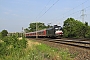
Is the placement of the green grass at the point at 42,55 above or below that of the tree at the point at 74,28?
below

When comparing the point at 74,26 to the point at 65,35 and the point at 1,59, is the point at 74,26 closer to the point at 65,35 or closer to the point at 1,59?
the point at 65,35

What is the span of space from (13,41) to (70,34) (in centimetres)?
2980

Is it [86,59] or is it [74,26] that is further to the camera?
[74,26]

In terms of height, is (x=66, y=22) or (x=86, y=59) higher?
(x=66, y=22)

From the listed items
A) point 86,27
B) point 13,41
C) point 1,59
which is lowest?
point 1,59

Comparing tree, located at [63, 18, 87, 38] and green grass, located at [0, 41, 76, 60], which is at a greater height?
tree, located at [63, 18, 87, 38]

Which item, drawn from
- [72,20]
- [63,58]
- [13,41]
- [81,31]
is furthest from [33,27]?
[63,58]

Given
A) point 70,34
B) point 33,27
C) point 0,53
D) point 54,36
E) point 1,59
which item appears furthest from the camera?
point 33,27

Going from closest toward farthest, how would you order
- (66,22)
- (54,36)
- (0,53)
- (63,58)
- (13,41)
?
(63,58) < (0,53) < (13,41) < (54,36) < (66,22)

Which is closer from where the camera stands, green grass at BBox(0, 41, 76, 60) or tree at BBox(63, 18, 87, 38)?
green grass at BBox(0, 41, 76, 60)

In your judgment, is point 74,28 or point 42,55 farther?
point 74,28

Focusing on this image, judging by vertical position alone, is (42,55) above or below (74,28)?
below

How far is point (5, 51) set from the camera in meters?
13.5

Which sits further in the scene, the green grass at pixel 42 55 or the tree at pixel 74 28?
the tree at pixel 74 28
